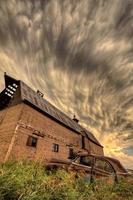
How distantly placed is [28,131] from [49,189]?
38.7 feet

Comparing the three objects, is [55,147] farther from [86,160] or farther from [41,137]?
[86,160]

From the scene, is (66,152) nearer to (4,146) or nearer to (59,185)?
(4,146)

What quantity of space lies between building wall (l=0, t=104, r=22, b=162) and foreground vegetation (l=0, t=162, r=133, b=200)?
31.3 ft

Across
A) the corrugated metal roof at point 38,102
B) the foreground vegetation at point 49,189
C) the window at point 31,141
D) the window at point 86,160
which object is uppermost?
the corrugated metal roof at point 38,102

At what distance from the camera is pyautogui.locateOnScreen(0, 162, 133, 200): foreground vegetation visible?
108 inches

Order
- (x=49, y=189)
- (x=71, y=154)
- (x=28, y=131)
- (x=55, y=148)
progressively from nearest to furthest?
(x=49, y=189) < (x=28, y=131) < (x=55, y=148) < (x=71, y=154)

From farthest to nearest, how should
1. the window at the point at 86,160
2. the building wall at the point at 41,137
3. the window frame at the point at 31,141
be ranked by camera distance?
the window frame at the point at 31,141
the building wall at the point at 41,137
the window at the point at 86,160

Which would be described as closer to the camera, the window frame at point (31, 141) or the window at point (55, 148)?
the window frame at point (31, 141)

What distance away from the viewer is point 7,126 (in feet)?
47.5

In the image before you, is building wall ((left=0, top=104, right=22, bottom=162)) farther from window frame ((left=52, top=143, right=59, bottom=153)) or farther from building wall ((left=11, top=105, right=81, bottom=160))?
window frame ((left=52, top=143, right=59, bottom=153))

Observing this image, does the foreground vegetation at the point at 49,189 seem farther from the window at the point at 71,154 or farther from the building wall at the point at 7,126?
the window at the point at 71,154

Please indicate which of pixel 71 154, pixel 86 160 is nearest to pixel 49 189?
pixel 86 160

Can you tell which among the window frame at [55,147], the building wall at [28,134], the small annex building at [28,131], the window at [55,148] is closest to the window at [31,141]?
the small annex building at [28,131]

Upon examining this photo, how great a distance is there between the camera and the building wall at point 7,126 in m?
12.6
